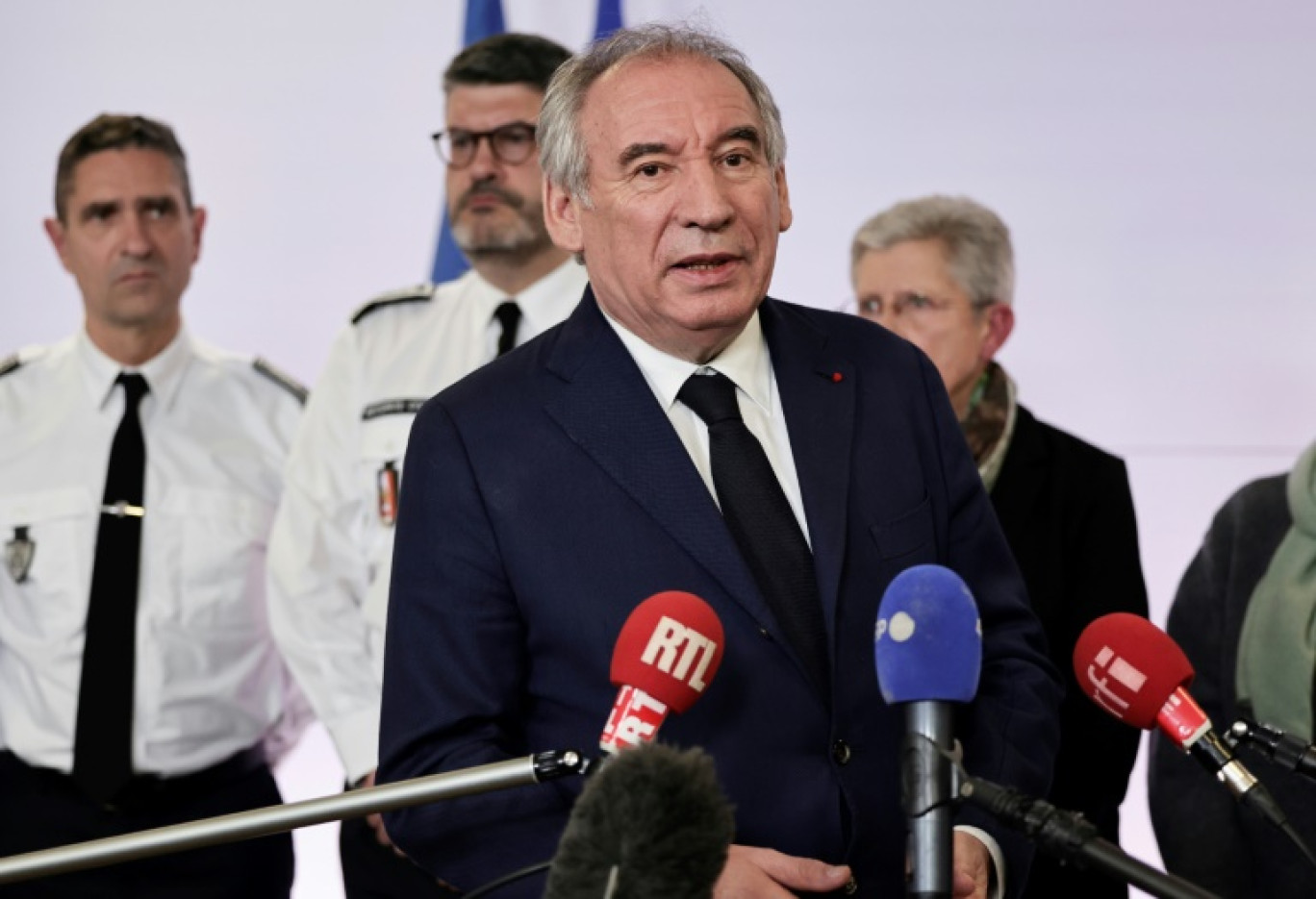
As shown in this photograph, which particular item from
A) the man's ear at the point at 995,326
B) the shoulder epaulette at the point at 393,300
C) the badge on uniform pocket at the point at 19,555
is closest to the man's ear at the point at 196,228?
the shoulder epaulette at the point at 393,300

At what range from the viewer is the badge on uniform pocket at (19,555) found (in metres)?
3.66

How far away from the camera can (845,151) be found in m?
4.80

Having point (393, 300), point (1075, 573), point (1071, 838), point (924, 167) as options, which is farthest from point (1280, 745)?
point (924, 167)

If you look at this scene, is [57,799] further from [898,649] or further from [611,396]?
[898,649]

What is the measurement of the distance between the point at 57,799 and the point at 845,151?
243 cm

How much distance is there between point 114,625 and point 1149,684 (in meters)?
2.35

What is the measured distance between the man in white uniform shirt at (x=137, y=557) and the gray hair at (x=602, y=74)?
5.40 feet

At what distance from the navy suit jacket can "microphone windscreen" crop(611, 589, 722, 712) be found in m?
0.28

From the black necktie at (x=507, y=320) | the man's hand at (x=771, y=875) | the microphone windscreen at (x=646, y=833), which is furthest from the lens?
the black necktie at (x=507, y=320)

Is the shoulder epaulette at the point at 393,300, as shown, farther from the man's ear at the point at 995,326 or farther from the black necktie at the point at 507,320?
the man's ear at the point at 995,326

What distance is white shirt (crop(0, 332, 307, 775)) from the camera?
141 inches

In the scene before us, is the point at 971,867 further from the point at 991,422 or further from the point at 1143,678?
the point at 991,422

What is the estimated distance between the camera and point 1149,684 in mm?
1768

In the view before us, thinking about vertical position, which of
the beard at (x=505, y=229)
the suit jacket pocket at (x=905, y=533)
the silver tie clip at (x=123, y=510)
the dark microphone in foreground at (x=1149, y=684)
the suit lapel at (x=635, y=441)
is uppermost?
the beard at (x=505, y=229)
